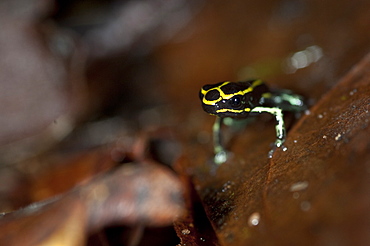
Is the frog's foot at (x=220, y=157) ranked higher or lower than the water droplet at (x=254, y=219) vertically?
lower

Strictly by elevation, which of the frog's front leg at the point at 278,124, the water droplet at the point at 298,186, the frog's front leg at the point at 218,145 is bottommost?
the frog's front leg at the point at 218,145

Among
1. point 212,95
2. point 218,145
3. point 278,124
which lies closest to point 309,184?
point 278,124

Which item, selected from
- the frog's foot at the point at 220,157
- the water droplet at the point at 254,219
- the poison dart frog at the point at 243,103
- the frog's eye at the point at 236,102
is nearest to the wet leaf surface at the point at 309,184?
the water droplet at the point at 254,219

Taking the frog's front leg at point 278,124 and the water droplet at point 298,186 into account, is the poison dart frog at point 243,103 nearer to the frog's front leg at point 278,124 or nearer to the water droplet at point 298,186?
the frog's front leg at point 278,124

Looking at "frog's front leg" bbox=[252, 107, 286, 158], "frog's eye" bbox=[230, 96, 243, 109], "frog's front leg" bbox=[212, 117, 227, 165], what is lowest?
"frog's front leg" bbox=[212, 117, 227, 165]

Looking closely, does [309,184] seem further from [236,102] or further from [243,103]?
[243,103]

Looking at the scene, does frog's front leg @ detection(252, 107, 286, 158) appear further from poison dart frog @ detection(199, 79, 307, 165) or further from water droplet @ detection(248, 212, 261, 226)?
water droplet @ detection(248, 212, 261, 226)

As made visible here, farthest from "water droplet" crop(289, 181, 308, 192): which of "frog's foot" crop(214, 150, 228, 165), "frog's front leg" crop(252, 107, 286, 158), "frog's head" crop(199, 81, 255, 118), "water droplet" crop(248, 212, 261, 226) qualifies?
"frog's foot" crop(214, 150, 228, 165)
